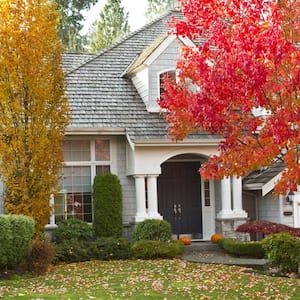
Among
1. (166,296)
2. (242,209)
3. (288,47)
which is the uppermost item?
(288,47)

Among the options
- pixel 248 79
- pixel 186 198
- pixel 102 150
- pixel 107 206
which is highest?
pixel 248 79

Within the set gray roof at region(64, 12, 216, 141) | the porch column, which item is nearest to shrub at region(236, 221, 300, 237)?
the porch column

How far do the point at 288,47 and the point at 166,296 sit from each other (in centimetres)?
457

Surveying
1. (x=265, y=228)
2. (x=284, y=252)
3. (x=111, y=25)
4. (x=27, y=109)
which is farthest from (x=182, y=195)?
(x=111, y=25)

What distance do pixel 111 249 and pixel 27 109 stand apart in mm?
4241

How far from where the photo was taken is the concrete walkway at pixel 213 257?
16494 mm

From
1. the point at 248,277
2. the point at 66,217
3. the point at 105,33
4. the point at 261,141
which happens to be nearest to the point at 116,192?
the point at 66,217

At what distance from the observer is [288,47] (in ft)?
36.3

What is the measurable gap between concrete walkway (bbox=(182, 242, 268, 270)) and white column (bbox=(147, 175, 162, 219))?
1.33 metres

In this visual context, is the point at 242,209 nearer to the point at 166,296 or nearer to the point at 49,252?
the point at 49,252

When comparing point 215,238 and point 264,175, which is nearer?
point 215,238

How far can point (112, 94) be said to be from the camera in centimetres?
2052

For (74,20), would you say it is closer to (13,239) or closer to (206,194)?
(206,194)

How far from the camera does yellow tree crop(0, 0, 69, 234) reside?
16750mm
